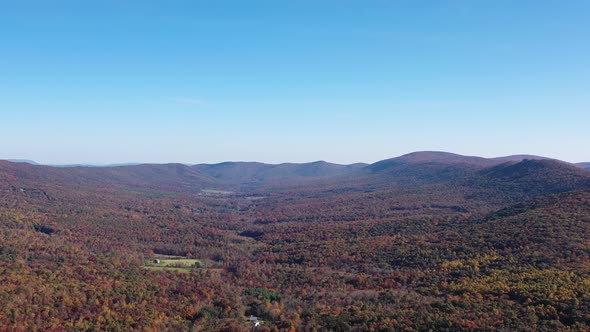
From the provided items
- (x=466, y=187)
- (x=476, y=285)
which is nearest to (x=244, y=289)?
(x=476, y=285)

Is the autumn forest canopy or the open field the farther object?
the open field

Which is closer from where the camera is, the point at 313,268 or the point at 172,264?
the point at 313,268

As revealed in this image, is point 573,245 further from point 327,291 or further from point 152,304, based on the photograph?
point 152,304

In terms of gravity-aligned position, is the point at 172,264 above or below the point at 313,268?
below

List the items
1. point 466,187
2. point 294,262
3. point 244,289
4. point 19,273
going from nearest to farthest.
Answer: point 19,273 → point 244,289 → point 294,262 → point 466,187

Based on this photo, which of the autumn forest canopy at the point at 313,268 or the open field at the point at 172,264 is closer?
the autumn forest canopy at the point at 313,268

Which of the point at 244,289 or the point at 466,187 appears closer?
the point at 244,289

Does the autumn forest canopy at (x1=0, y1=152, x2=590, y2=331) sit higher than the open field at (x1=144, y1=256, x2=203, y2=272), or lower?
higher

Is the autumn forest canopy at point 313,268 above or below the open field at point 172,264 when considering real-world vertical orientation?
above
